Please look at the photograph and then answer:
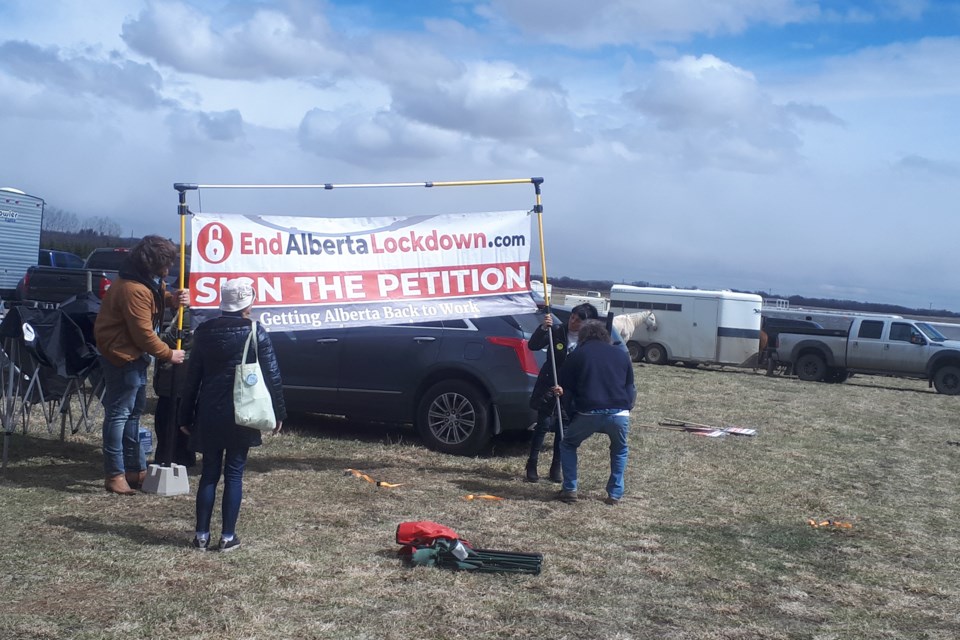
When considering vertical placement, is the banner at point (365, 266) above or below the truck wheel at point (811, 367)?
above

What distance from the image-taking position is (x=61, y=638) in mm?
4242

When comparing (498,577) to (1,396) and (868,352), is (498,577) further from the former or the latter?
(868,352)

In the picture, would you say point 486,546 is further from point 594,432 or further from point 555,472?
point 555,472

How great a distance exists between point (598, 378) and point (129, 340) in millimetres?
3603

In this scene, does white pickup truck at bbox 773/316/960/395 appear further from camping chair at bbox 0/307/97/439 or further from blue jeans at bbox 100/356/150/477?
blue jeans at bbox 100/356/150/477

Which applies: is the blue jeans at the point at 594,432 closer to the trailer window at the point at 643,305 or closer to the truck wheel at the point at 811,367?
the truck wheel at the point at 811,367

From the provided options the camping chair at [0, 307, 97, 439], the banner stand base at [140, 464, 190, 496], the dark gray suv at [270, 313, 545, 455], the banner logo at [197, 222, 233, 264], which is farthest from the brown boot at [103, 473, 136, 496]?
the dark gray suv at [270, 313, 545, 455]

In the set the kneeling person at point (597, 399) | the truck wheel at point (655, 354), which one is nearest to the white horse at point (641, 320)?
the truck wheel at point (655, 354)

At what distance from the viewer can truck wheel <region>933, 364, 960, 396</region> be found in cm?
2403

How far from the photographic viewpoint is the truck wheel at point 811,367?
26016 mm

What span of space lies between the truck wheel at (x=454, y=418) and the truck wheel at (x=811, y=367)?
18830 millimetres

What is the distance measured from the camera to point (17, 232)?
25.8 metres

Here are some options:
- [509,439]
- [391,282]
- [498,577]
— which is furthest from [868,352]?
[498,577]

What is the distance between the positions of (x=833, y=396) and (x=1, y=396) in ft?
56.5
